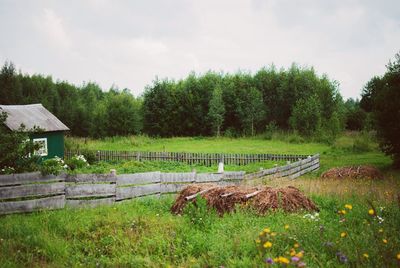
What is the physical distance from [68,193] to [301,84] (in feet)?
154

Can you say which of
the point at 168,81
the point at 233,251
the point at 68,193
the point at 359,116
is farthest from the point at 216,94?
the point at 233,251

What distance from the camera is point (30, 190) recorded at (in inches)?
342

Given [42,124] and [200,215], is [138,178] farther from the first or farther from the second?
[42,124]

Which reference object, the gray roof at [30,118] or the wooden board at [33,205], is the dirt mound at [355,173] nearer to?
the wooden board at [33,205]

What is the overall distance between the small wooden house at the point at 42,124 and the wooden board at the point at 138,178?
1787cm

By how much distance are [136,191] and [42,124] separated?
64.2 ft

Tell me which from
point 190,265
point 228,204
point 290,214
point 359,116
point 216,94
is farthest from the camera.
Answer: point 359,116

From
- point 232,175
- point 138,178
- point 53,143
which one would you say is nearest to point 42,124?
point 53,143

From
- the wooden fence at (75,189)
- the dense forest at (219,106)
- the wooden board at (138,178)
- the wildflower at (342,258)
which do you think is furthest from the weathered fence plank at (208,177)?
the dense forest at (219,106)

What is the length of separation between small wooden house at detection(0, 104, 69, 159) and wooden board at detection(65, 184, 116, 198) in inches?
728

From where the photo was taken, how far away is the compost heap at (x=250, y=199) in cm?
827

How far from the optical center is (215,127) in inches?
2063

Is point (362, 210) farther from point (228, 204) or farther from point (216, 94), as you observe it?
point (216, 94)

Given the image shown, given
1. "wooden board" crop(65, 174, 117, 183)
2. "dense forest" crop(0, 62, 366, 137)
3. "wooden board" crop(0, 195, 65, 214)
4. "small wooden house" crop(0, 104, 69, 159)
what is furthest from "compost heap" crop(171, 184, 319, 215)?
"dense forest" crop(0, 62, 366, 137)
